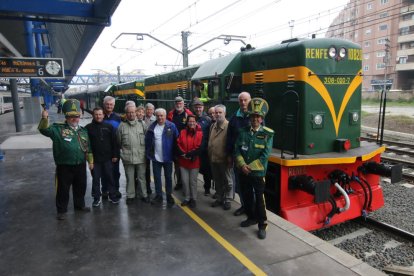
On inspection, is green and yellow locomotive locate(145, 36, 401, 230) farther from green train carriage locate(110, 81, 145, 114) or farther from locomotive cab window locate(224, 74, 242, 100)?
green train carriage locate(110, 81, 145, 114)

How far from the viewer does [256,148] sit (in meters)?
4.18

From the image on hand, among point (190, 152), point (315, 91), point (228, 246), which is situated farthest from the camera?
point (315, 91)

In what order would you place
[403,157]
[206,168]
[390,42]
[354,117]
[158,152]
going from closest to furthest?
[158,152], [206,168], [354,117], [403,157], [390,42]

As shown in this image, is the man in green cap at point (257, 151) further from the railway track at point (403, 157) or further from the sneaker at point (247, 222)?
the railway track at point (403, 157)

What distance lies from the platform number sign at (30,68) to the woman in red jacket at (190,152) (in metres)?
6.49

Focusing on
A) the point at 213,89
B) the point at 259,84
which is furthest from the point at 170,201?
the point at 259,84

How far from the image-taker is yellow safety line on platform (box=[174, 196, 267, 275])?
3438 mm

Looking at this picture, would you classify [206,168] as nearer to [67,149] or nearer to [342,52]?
Result: [67,149]

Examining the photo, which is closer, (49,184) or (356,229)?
(356,229)

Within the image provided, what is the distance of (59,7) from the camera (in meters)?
6.25

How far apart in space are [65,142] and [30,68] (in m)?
5.93

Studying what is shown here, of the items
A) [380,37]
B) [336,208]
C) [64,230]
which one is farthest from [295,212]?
[380,37]

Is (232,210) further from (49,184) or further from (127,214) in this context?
(49,184)

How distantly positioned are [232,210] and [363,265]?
6.91 feet
